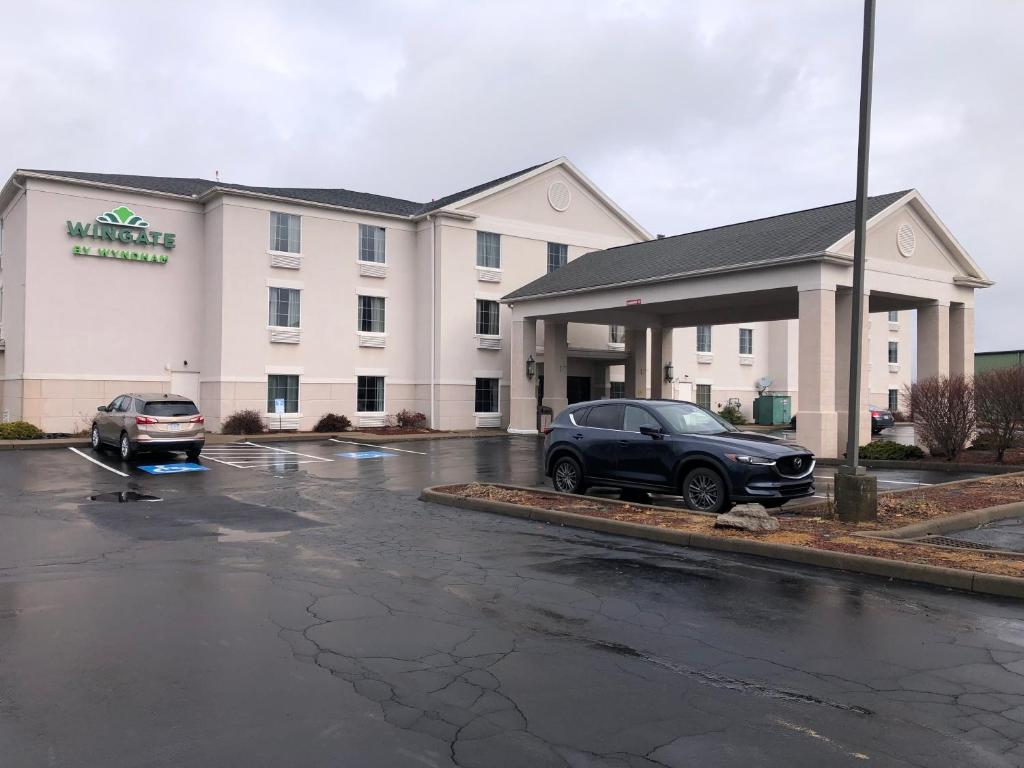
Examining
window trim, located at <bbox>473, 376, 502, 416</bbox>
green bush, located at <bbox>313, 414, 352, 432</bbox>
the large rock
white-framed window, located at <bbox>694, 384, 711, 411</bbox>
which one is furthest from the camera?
white-framed window, located at <bbox>694, 384, 711, 411</bbox>

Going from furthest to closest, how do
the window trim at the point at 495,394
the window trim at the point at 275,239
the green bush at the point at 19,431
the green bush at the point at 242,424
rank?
the window trim at the point at 495,394 → the window trim at the point at 275,239 → the green bush at the point at 242,424 → the green bush at the point at 19,431

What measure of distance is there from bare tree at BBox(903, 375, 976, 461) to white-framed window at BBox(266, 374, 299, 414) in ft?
70.3

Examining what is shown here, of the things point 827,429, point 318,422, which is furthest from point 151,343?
point 827,429

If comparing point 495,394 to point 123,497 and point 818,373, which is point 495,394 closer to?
point 818,373

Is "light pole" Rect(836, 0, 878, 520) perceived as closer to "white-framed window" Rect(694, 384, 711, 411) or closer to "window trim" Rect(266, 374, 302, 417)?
"window trim" Rect(266, 374, 302, 417)

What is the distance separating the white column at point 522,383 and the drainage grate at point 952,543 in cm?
2357

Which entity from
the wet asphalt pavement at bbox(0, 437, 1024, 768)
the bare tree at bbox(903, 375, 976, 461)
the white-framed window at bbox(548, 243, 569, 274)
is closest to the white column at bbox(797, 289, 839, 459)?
the bare tree at bbox(903, 375, 976, 461)

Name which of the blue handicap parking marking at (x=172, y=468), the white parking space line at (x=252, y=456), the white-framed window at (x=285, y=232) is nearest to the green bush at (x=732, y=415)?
the white-framed window at (x=285, y=232)

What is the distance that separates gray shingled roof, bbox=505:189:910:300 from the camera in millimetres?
22780

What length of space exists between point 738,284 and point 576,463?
12.0 meters

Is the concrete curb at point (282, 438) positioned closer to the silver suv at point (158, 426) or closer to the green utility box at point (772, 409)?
the silver suv at point (158, 426)

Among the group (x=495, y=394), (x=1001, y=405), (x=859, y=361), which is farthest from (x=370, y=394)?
(x=859, y=361)

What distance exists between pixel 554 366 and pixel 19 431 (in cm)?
1920

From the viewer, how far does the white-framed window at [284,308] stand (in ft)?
102
